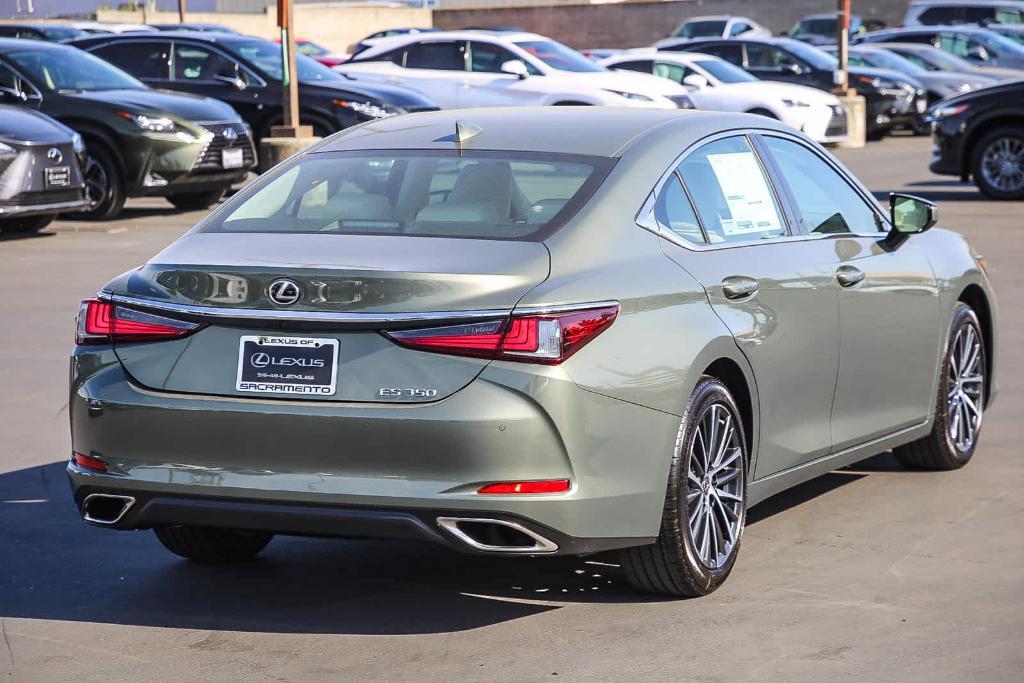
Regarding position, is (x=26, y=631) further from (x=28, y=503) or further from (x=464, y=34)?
(x=464, y=34)

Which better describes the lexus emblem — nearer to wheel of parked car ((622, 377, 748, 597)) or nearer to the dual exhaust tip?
the dual exhaust tip

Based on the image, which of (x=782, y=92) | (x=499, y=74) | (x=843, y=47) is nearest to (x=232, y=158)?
(x=499, y=74)

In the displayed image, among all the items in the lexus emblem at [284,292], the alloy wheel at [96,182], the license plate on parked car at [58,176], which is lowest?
the alloy wheel at [96,182]

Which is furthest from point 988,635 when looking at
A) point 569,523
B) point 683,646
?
point 569,523

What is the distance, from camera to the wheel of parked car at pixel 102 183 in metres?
18.3

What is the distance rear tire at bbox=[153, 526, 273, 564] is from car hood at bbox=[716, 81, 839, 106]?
2356cm

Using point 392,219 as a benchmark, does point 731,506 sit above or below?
below

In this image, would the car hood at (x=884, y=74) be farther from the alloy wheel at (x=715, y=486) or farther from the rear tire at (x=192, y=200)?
the alloy wheel at (x=715, y=486)

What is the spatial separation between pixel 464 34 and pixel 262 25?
107 feet

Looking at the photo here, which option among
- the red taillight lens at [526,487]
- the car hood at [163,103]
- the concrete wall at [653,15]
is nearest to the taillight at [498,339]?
the red taillight lens at [526,487]

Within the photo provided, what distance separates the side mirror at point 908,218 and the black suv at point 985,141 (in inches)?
535

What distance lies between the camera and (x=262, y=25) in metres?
59.6

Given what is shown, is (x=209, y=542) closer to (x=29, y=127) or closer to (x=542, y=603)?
(x=542, y=603)

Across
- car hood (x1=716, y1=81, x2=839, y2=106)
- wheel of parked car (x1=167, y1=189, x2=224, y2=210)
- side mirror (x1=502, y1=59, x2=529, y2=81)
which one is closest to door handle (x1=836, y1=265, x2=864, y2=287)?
wheel of parked car (x1=167, y1=189, x2=224, y2=210)
